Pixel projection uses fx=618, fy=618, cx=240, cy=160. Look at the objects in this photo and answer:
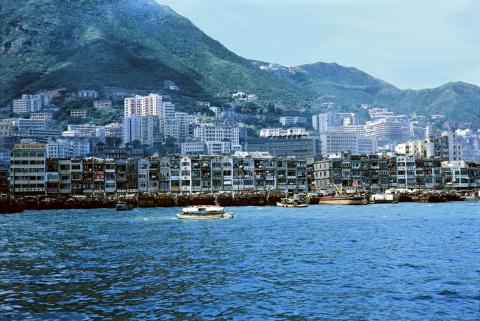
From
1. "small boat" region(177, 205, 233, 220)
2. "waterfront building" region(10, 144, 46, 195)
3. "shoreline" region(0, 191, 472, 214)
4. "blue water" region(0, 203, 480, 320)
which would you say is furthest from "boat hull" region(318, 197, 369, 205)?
"blue water" region(0, 203, 480, 320)

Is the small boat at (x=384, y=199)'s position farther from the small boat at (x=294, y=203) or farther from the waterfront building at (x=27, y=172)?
the waterfront building at (x=27, y=172)

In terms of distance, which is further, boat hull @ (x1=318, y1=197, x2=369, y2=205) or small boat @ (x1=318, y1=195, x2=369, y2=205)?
small boat @ (x1=318, y1=195, x2=369, y2=205)

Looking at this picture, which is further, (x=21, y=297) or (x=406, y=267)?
(x=406, y=267)

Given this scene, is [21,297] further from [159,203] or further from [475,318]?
[159,203]

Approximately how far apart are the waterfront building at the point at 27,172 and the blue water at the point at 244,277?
394 ft

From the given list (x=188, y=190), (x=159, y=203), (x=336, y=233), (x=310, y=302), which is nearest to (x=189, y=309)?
(x=310, y=302)

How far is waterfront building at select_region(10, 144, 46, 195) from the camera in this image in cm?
18338

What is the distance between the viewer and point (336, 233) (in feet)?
229

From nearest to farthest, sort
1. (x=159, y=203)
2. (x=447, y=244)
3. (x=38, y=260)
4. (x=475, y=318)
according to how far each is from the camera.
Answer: (x=475, y=318) < (x=38, y=260) < (x=447, y=244) < (x=159, y=203)

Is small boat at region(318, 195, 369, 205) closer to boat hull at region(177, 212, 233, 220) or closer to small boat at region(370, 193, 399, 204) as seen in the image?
small boat at region(370, 193, 399, 204)

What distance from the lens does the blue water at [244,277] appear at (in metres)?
29.3

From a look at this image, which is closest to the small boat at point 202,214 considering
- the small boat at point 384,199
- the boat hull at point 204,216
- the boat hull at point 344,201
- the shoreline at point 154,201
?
the boat hull at point 204,216

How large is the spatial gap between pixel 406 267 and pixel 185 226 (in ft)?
Result: 154

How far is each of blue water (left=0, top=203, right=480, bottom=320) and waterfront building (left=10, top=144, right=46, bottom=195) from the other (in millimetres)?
119963
